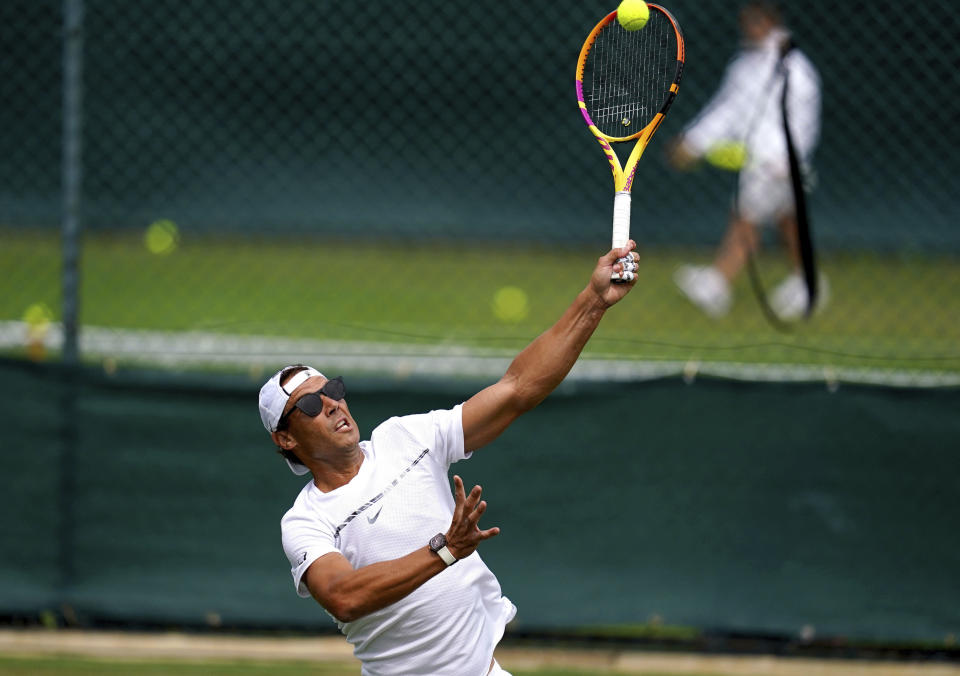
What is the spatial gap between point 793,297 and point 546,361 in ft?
14.9

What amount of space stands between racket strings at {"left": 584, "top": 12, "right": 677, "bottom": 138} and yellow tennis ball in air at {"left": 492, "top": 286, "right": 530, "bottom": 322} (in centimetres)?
396

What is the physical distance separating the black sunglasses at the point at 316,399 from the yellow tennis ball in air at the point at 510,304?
15.1 ft

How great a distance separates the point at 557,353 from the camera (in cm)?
296

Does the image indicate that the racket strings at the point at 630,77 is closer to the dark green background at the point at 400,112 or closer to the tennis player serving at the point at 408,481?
the tennis player serving at the point at 408,481

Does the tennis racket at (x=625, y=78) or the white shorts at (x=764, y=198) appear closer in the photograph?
the tennis racket at (x=625, y=78)

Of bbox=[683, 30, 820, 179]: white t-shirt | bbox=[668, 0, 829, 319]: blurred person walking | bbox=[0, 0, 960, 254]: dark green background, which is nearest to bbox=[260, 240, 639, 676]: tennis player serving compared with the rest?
bbox=[0, 0, 960, 254]: dark green background

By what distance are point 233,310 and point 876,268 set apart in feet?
13.6

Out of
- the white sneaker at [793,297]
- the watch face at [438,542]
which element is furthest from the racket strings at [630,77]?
the white sneaker at [793,297]

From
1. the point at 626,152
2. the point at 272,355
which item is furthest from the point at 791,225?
the point at 272,355

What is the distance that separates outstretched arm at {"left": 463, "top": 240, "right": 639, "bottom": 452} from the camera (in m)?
2.89

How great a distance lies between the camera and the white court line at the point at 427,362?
4629mm

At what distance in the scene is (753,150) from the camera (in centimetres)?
710

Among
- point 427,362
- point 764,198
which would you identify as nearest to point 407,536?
point 427,362

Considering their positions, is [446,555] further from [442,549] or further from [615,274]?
[615,274]
